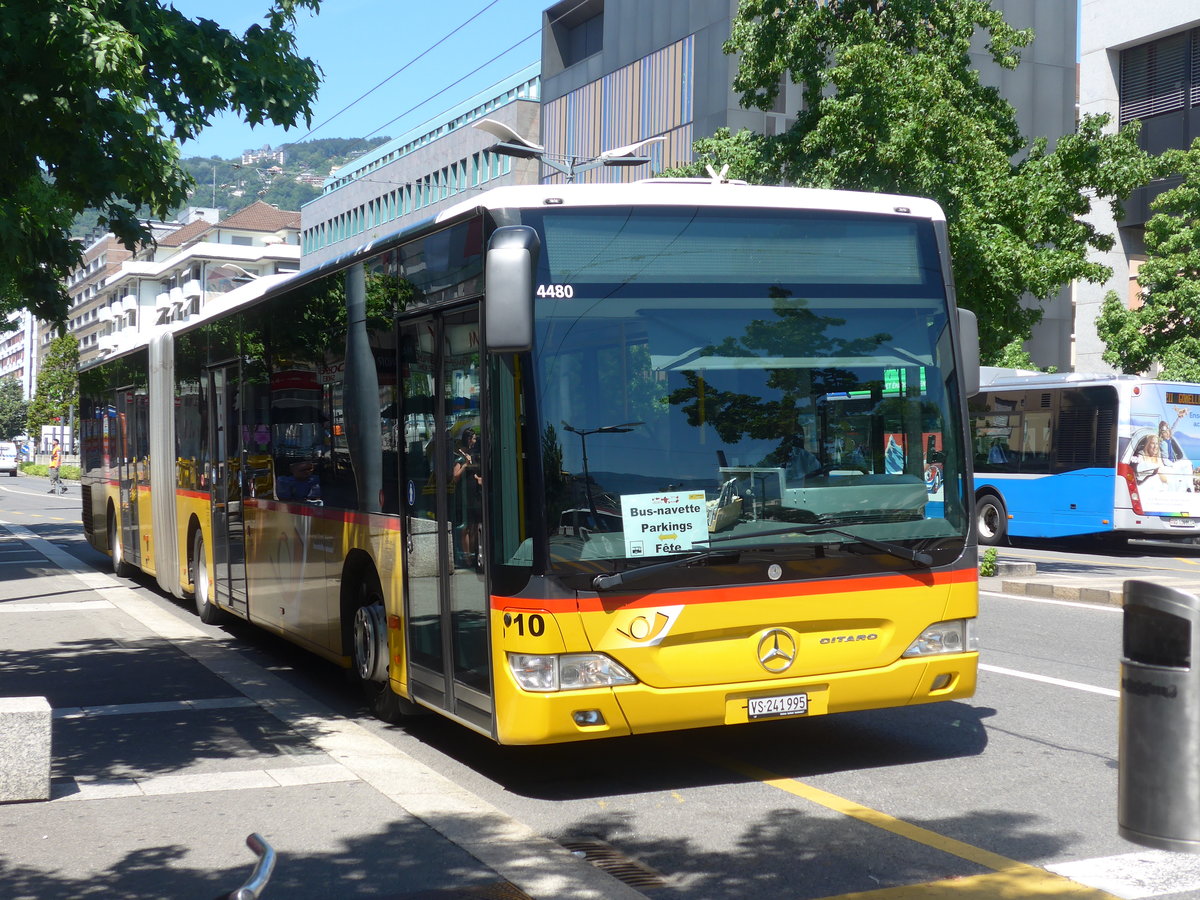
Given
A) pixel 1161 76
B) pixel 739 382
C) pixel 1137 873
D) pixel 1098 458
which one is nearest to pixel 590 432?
pixel 739 382

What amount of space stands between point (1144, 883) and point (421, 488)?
13.7 ft

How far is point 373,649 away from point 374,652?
0.02 meters

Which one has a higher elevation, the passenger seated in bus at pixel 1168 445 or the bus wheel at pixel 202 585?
the passenger seated in bus at pixel 1168 445

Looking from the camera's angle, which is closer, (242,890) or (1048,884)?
(242,890)

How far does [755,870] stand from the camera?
5.71m

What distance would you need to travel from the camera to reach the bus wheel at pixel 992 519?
26.4 meters

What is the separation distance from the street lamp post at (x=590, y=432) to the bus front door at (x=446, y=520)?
0.56 meters

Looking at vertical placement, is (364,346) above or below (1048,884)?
above

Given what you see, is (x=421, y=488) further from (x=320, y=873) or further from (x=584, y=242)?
(x=320, y=873)

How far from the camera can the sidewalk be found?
5535 mm

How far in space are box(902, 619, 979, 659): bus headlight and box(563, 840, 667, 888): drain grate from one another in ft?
6.77

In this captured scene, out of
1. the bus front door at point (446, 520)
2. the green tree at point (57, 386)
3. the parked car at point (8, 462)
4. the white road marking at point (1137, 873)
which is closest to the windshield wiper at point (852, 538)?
the bus front door at point (446, 520)

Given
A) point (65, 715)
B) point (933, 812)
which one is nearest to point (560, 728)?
point (933, 812)

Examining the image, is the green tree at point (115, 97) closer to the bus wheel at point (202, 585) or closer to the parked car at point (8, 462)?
the bus wheel at point (202, 585)
